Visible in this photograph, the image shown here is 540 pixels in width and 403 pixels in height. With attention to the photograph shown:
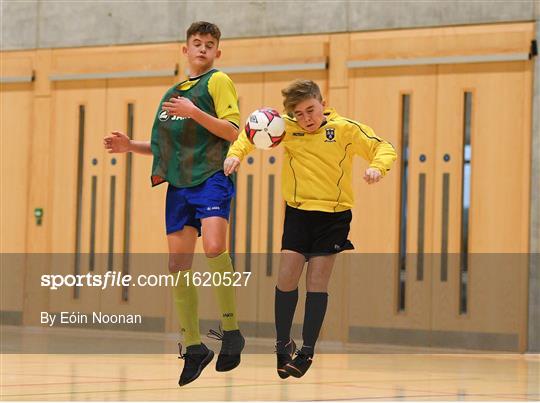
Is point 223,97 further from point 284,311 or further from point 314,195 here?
point 284,311

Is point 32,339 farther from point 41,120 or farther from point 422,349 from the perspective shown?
point 422,349

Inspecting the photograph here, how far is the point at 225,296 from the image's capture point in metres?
4.95

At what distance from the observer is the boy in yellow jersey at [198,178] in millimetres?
4879

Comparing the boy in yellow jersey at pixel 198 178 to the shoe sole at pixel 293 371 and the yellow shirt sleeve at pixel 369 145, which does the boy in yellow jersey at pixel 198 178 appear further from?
the yellow shirt sleeve at pixel 369 145

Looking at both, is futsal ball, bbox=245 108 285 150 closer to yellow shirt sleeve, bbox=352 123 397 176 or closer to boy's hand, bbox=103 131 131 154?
yellow shirt sleeve, bbox=352 123 397 176

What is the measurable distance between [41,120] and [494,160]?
468 cm

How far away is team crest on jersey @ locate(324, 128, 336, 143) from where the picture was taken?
512cm

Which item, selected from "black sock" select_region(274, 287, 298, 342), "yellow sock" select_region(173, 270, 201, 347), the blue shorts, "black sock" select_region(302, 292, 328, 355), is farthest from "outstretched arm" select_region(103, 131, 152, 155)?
"black sock" select_region(302, 292, 328, 355)

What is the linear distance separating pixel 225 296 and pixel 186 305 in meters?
0.23

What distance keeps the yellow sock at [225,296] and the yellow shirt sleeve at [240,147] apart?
0.46 metres

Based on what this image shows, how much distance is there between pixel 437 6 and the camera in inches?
377

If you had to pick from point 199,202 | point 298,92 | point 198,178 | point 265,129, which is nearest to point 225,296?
point 199,202

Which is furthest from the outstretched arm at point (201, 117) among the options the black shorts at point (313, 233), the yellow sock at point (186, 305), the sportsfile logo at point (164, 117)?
the yellow sock at point (186, 305)

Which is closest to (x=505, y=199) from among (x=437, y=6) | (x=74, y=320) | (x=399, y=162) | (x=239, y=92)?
(x=399, y=162)
